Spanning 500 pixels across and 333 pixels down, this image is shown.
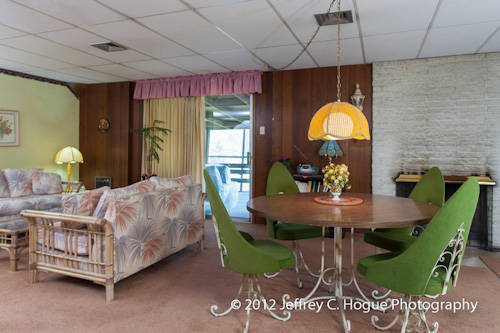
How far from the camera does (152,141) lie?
20.1ft

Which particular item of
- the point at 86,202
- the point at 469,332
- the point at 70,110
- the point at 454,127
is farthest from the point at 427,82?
the point at 70,110

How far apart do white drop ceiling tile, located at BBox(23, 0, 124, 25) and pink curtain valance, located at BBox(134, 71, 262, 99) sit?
7.83ft

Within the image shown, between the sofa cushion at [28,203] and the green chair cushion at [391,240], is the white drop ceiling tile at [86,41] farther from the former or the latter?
the green chair cushion at [391,240]

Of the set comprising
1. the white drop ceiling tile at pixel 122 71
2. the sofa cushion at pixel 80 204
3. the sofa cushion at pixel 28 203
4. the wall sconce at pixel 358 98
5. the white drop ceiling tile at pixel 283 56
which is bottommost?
the sofa cushion at pixel 28 203

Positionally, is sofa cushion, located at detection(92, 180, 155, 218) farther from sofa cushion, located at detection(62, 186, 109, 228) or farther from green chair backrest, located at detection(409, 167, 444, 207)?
green chair backrest, located at detection(409, 167, 444, 207)

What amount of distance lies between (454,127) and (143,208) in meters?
4.09

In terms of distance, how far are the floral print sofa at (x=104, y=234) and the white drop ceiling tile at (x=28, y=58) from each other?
2781mm

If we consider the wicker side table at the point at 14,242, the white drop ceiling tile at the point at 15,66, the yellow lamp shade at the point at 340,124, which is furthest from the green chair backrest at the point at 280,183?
the white drop ceiling tile at the point at 15,66

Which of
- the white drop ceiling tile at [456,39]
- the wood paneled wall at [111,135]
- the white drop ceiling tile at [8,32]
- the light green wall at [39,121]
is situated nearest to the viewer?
the white drop ceiling tile at [456,39]

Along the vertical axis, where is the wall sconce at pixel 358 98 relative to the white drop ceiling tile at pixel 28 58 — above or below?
below

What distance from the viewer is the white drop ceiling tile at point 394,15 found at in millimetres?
2977

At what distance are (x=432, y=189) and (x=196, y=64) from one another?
3.63 m

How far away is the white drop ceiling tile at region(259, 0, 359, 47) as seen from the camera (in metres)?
3.02

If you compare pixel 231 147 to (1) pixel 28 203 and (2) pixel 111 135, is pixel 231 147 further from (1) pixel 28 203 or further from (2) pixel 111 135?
(1) pixel 28 203
